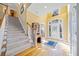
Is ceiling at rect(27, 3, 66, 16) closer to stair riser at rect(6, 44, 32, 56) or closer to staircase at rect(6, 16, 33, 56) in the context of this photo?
staircase at rect(6, 16, 33, 56)

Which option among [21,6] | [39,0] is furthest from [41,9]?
[21,6]

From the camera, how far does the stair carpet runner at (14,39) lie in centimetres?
179

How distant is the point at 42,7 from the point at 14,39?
648mm

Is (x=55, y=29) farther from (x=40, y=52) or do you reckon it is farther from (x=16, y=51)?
(x=16, y=51)

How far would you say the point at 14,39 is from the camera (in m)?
1.82

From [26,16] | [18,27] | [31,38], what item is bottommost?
[31,38]

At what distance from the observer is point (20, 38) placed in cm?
186

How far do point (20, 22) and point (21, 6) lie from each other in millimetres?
245

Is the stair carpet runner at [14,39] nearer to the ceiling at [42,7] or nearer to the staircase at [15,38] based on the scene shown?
the staircase at [15,38]

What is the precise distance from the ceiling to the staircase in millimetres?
304

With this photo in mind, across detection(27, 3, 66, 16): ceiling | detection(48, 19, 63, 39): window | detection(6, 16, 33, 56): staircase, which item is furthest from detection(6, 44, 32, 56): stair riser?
detection(27, 3, 66, 16): ceiling

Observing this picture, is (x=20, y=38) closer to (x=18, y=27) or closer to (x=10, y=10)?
(x=18, y=27)

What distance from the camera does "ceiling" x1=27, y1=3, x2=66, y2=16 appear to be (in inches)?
73.2

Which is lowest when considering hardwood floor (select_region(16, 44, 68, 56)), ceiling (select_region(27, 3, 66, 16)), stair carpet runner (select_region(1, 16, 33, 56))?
hardwood floor (select_region(16, 44, 68, 56))
